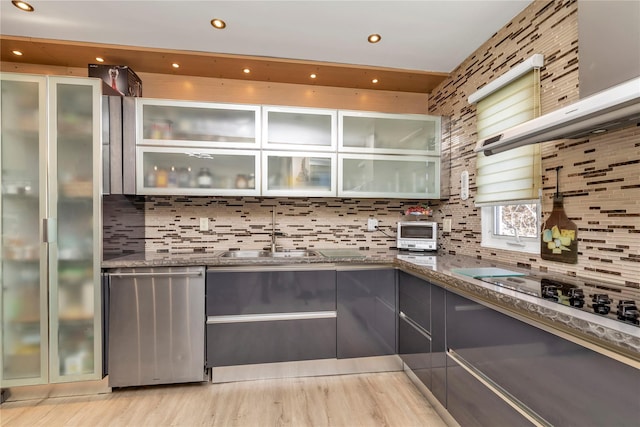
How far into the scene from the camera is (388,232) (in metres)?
2.85

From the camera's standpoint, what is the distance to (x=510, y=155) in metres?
1.85

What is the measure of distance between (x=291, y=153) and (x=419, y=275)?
4.41ft

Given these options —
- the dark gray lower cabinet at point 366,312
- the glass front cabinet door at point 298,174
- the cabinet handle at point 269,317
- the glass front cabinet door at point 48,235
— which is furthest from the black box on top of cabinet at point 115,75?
the dark gray lower cabinet at point 366,312

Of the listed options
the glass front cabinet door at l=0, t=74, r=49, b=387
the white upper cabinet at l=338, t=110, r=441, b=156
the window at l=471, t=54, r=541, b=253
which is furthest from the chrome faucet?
the window at l=471, t=54, r=541, b=253

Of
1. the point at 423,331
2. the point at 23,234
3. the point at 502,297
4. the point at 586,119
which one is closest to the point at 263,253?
the point at 423,331

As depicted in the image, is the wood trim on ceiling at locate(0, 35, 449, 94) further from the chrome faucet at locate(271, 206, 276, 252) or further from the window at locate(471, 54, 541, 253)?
the chrome faucet at locate(271, 206, 276, 252)

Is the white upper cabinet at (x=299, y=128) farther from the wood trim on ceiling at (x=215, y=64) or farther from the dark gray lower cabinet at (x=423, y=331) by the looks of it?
the dark gray lower cabinet at (x=423, y=331)

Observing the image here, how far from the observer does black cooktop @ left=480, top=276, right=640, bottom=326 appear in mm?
912

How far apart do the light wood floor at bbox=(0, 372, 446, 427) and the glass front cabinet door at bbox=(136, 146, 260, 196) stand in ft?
4.61

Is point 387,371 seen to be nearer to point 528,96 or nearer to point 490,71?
point 528,96

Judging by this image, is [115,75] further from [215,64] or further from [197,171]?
[197,171]

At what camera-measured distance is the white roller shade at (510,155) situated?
1706 mm

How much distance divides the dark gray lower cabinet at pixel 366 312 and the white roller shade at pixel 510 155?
35.9 inches

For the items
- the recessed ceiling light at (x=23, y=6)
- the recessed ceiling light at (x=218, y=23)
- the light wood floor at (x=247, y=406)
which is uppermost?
the recessed ceiling light at (x=218, y=23)
